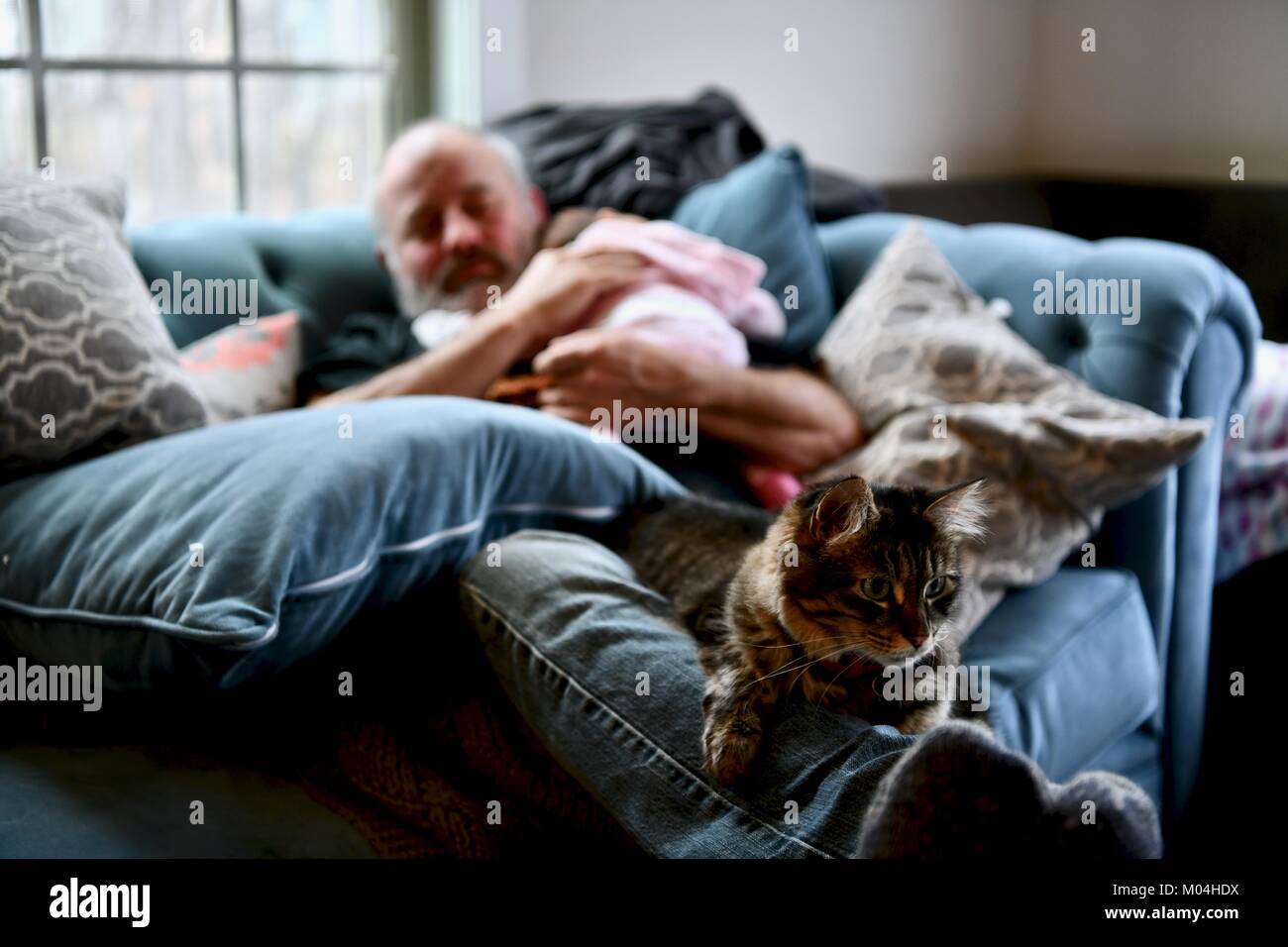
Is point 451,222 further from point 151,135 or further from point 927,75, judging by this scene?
point 927,75

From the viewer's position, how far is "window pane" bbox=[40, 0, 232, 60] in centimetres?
190

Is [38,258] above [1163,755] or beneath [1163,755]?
above

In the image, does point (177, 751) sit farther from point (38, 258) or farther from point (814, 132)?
point (814, 132)

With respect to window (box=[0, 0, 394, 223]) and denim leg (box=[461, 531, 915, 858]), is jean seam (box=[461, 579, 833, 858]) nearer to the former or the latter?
denim leg (box=[461, 531, 915, 858])

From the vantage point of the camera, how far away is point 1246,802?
1.63 metres

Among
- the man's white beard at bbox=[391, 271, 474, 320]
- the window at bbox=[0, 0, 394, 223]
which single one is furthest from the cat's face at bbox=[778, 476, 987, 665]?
the window at bbox=[0, 0, 394, 223]

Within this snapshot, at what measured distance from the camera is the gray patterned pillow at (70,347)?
124cm

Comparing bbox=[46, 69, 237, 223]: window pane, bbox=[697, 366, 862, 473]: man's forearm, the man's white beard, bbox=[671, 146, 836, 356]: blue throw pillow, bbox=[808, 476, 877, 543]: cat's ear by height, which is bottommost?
bbox=[697, 366, 862, 473]: man's forearm

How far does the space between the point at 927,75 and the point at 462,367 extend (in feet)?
5.20

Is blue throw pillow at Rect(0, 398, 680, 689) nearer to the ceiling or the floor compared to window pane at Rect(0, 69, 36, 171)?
nearer to the floor

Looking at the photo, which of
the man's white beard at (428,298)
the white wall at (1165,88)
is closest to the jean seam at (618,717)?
the man's white beard at (428,298)

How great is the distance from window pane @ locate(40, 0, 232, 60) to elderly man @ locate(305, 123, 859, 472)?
0.45 m

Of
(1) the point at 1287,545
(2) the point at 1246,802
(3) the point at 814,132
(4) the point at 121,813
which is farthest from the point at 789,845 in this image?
(3) the point at 814,132

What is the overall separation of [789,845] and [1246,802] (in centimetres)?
105
